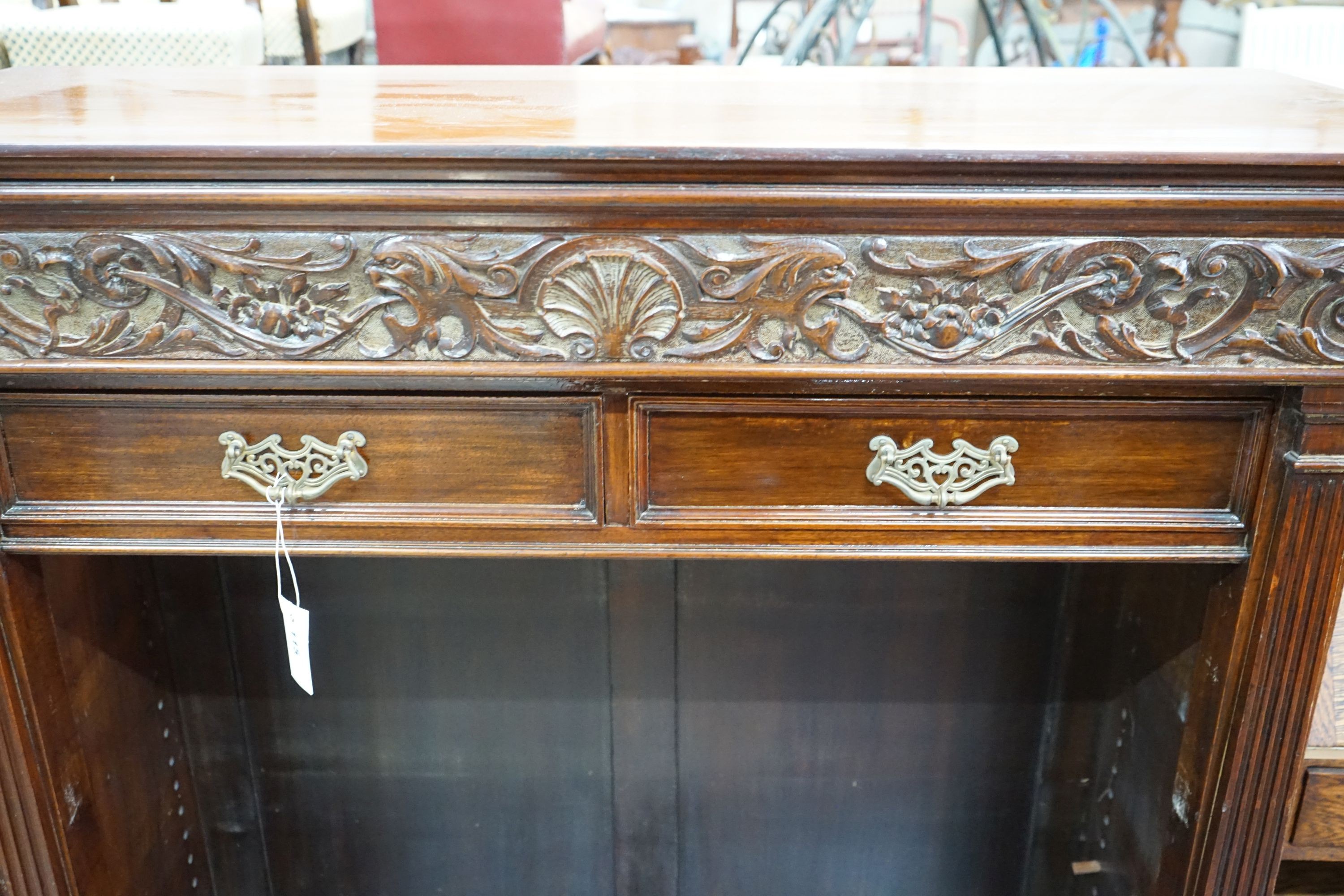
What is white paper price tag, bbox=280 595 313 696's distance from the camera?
2.35 ft

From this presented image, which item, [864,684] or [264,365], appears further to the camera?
[864,684]

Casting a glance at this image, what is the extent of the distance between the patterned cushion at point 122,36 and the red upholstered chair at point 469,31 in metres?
0.49

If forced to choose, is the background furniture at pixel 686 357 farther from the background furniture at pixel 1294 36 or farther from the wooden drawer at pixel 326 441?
the background furniture at pixel 1294 36

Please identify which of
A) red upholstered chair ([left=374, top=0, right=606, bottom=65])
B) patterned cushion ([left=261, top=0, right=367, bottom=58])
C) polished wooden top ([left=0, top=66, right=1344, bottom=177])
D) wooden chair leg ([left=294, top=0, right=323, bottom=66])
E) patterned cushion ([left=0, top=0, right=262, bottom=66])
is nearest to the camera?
polished wooden top ([left=0, top=66, right=1344, bottom=177])

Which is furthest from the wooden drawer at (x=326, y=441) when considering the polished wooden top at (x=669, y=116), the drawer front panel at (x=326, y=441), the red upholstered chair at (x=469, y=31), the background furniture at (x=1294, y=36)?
the background furniture at (x=1294, y=36)

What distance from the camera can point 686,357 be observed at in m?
0.62

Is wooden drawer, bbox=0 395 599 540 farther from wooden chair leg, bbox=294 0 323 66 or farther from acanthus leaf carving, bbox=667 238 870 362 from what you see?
wooden chair leg, bbox=294 0 323 66

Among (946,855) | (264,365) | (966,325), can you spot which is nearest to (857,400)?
(966,325)

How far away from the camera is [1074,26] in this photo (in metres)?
3.54

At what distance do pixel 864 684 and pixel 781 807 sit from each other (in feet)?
0.55

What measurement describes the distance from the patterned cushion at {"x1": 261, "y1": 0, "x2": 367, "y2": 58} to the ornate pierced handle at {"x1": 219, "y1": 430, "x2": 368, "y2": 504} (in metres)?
1.94

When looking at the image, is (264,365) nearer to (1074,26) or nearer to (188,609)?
(188,609)

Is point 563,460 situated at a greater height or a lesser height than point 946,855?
greater

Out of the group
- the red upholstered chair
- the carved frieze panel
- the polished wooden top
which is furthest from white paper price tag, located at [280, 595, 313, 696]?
the red upholstered chair
